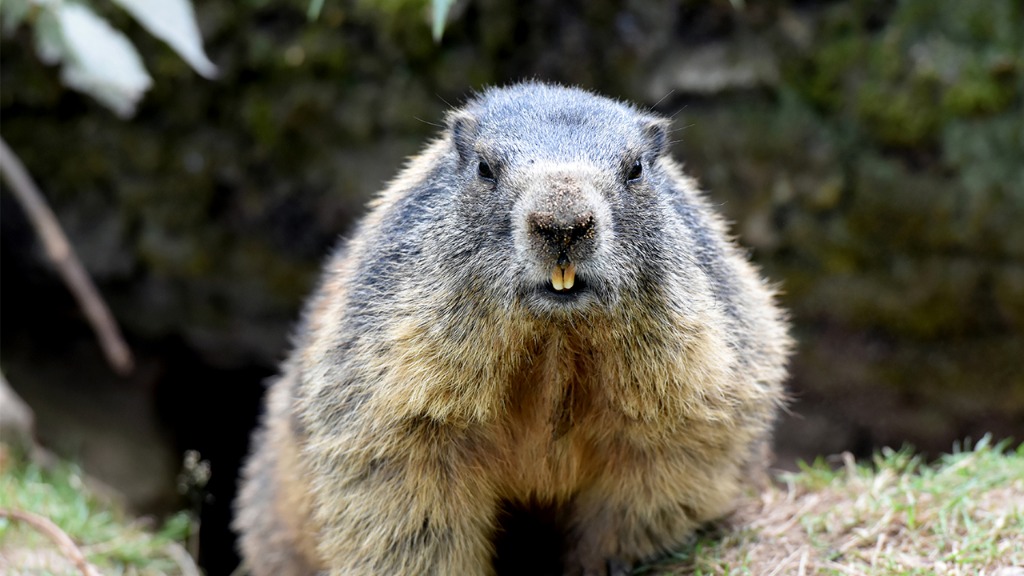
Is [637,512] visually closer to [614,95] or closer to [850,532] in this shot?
[850,532]

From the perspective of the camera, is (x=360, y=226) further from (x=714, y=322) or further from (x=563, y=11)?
(x=563, y=11)

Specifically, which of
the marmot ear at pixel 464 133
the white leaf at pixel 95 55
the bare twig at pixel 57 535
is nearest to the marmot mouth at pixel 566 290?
the marmot ear at pixel 464 133

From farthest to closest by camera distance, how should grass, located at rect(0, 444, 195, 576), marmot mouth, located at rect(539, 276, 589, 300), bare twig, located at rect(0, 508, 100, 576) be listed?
grass, located at rect(0, 444, 195, 576)
bare twig, located at rect(0, 508, 100, 576)
marmot mouth, located at rect(539, 276, 589, 300)

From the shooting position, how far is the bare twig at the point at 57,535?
4684 mm

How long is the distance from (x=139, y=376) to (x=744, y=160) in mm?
5794

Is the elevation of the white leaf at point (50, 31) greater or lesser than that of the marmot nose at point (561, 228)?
lesser

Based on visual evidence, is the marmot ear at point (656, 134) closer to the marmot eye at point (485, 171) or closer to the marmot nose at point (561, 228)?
the marmot eye at point (485, 171)

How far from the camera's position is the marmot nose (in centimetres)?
300

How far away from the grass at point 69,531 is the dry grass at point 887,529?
3040 mm

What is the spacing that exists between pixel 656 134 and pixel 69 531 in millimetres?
3993

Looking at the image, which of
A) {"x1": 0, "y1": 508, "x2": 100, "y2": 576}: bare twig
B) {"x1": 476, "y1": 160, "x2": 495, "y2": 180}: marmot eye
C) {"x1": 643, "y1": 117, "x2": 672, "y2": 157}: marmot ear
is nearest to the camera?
{"x1": 476, "y1": 160, "x2": 495, "y2": 180}: marmot eye

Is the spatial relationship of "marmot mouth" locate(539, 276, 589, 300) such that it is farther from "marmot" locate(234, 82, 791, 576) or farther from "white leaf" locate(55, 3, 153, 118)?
"white leaf" locate(55, 3, 153, 118)

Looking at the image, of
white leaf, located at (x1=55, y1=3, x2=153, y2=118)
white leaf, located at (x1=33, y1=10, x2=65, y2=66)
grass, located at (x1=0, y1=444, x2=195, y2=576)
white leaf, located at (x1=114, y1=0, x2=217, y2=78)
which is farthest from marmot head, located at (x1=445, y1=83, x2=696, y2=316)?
grass, located at (x1=0, y1=444, x2=195, y2=576)

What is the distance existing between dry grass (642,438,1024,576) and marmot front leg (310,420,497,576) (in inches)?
36.0
